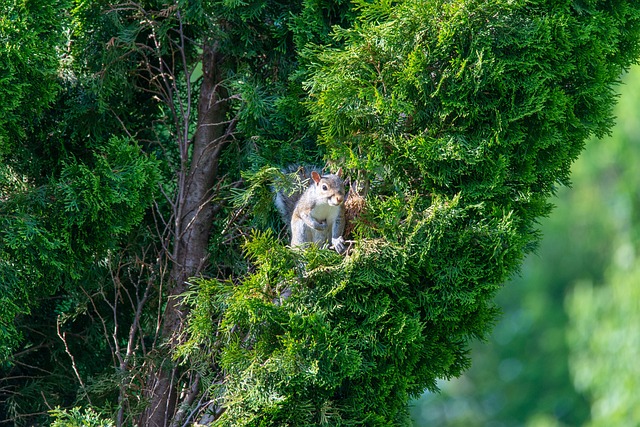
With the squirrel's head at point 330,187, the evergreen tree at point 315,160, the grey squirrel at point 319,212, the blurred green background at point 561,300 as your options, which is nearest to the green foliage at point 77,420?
the evergreen tree at point 315,160

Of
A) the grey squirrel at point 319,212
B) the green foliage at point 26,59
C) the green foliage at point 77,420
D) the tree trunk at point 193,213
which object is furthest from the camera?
the tree trunk at point 193,213

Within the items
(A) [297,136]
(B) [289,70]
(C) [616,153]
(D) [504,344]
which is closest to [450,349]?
(A) [297,136]

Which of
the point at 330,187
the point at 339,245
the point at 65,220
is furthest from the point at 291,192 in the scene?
the point at 65,220

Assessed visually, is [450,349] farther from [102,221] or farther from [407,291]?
[102,221]

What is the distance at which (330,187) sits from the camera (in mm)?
5418

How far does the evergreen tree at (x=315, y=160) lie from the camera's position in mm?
4945

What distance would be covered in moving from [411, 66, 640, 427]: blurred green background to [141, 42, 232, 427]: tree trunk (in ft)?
20.7

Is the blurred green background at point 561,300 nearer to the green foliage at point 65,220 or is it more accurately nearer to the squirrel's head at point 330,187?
the squirrel's head at point 330,187

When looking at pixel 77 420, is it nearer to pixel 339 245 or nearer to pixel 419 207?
pixel 339 245

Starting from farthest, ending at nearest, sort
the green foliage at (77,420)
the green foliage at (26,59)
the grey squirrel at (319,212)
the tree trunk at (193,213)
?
the tree trunk at (193,213)
the grey squirrel at (319,212)
the green foliage at (26,59)
the green foliage at (77,420)

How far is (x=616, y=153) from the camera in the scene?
1347cm

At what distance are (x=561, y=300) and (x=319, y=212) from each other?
14.2 m

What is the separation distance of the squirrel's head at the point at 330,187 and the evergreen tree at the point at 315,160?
0.40ft

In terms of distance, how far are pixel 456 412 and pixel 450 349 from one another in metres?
14.9
